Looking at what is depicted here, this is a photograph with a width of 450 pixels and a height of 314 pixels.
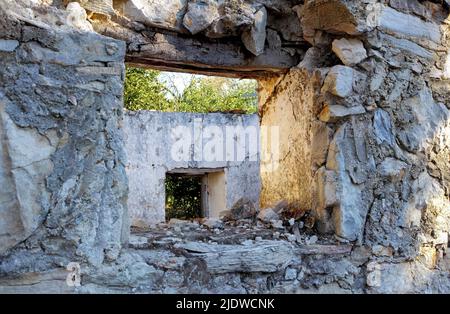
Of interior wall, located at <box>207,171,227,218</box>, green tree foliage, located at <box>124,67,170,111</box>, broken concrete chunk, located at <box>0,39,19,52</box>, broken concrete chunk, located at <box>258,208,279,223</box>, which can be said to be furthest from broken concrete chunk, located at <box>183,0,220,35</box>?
green tree foliage, located at <box>124,67,170,111</box>

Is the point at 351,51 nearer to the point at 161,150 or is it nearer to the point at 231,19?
the point at 231,19

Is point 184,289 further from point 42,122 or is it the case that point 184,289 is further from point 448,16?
point 448,16

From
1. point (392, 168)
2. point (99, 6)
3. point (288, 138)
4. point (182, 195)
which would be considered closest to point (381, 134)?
point (392, 168)

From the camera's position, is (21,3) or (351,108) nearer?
(21,3)

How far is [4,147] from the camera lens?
6.65ft

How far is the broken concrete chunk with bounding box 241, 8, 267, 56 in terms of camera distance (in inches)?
112

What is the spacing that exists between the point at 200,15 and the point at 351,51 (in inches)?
33.6

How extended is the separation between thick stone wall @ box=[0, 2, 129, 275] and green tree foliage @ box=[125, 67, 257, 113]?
4.64 meters

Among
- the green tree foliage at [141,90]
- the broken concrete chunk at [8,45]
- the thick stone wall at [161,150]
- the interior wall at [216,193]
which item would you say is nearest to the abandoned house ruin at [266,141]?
the broken concrete chunk at [8,45]

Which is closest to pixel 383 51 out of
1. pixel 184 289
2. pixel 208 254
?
pixel 208 254

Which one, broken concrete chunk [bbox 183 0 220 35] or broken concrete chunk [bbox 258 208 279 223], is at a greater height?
broken concrete chunk [bbox 183 0 220 35]

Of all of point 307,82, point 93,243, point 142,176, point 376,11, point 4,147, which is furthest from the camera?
point 142,176

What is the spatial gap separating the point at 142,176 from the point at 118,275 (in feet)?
15.6

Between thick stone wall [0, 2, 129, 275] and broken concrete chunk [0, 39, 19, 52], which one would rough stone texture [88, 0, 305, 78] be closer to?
thick stone wall [0, 2, 129, 275]
